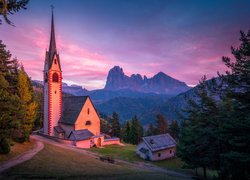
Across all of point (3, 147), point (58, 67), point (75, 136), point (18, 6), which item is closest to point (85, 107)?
point (75, 136)

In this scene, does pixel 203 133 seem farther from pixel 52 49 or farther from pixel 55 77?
pixel 52 49

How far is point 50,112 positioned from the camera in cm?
4550

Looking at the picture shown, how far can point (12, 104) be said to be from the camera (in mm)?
17859

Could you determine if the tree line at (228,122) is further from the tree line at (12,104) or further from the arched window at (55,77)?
the arched window at (55,77)

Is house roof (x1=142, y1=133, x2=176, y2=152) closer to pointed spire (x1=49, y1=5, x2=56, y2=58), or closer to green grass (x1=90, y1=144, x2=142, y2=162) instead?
green grass (x1=90, y1=144, x2=142, y2=162)

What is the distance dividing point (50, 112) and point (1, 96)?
97.9ft

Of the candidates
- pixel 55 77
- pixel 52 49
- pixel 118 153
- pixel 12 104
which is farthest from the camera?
pixel 52 49

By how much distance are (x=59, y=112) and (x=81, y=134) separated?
841 centimetres

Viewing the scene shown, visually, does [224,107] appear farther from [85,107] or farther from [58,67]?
[58,67]

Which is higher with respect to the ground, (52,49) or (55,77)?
(52,49)

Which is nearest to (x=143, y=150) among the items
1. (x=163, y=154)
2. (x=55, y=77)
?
(x=163, y=154)

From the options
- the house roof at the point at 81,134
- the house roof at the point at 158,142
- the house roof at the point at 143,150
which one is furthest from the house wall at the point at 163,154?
the house roof at the point at 81,134

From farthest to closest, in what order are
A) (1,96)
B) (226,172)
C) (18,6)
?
(226,172) → (1,96) → (18,6)

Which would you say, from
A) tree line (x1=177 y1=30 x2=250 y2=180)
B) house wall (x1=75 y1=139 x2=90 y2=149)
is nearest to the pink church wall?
house wall (x1=75 y1=139 x2=90 y2=149)
